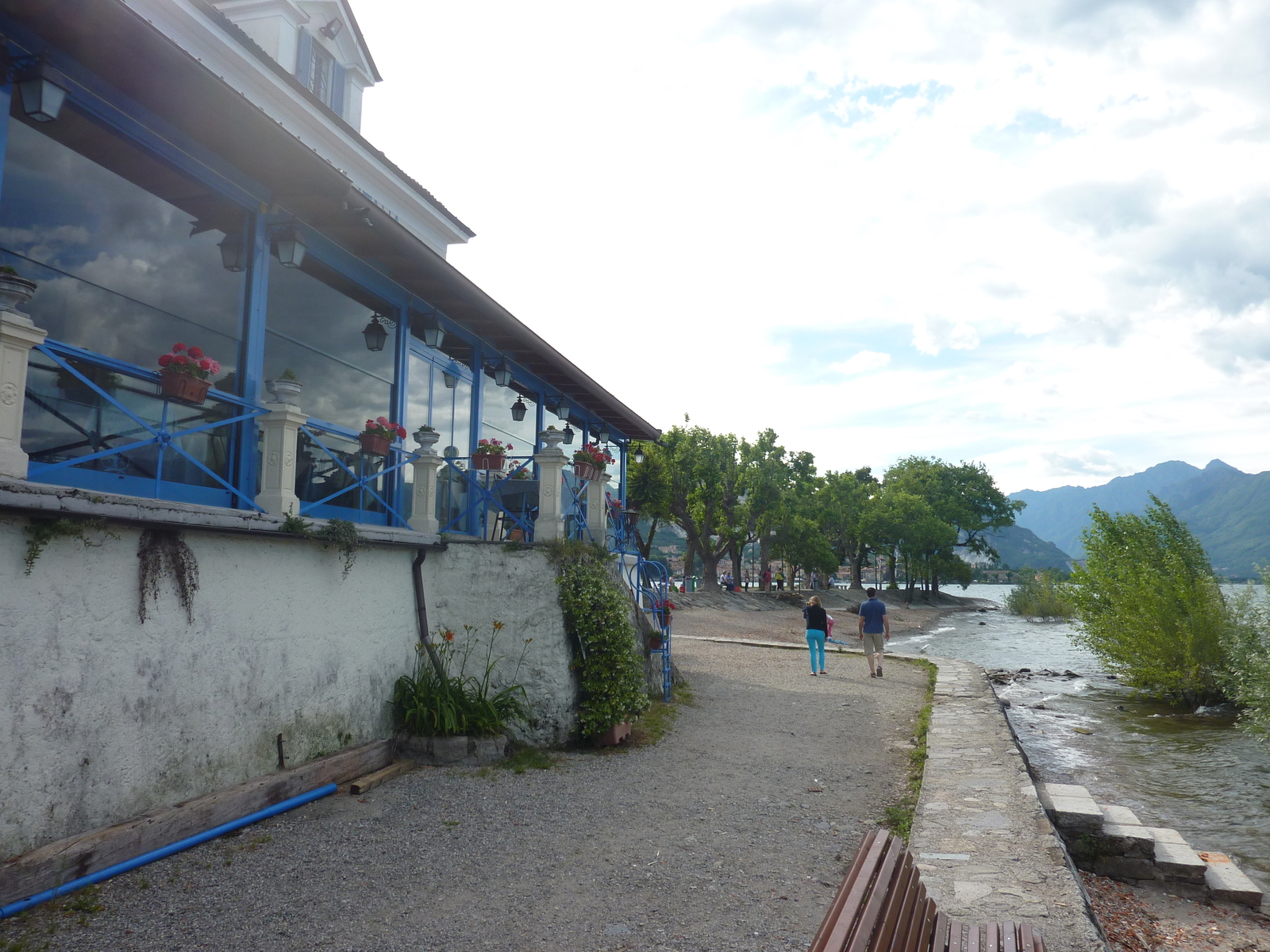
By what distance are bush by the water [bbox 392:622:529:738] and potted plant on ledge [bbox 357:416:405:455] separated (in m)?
1.88

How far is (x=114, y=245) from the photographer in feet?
20.2

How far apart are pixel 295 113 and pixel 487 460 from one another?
590cm

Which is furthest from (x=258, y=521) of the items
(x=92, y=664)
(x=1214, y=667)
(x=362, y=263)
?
(x=1214, y=667)

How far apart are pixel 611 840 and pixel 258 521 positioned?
3.30 m

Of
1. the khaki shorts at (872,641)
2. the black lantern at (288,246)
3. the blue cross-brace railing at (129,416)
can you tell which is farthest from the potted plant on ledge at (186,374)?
the khaki shorts at (872,641)

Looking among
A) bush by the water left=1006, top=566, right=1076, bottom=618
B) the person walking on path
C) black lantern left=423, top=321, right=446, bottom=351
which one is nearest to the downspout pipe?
black lantern left=423, top=321, right=446, bottom=351

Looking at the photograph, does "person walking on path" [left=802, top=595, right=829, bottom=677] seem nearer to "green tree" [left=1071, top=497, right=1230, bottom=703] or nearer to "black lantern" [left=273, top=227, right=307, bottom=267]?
"green tree" [left=1071, top=497, right=1230, bottom=703]

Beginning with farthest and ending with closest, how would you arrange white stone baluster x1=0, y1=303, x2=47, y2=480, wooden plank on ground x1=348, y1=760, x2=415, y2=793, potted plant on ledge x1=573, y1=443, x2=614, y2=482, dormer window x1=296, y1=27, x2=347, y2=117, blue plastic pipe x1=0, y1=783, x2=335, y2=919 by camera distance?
dormer window x1=296, y1=27, x2=347, y2=117
potted plant on ledge x1=573, y1=443, x2=614, y2=482
wooden plank on ground x1=348, y1=760, x2=415, y2=793
white stone baluster x1=0, y1=303, x2=47, y2=480
blue plastic pipe x1=0, y1=783, x2=335, y2=919

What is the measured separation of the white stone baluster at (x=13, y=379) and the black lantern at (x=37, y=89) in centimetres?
159

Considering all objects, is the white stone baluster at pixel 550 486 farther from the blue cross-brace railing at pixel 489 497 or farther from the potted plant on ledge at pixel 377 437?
the potted plant on ledge at pixel 377 437

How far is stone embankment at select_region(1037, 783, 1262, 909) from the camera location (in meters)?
6.22

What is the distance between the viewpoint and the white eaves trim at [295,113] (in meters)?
9.46

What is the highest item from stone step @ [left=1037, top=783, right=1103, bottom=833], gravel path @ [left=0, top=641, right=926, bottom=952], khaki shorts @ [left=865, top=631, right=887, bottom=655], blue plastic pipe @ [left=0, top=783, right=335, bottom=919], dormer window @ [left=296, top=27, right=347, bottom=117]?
dormer window @ [left=296, top=27, right=347, bottom=117]

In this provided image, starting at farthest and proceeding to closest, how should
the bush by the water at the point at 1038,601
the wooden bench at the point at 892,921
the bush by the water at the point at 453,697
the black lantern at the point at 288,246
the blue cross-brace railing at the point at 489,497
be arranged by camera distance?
the bush by the water at the point at 1038,601, the blue cross-brace railing at the point at 489,497, the bush by the water at the point at 453,697, the black lantern at the point at 288,246, the wooden bench at the point at 892,921
